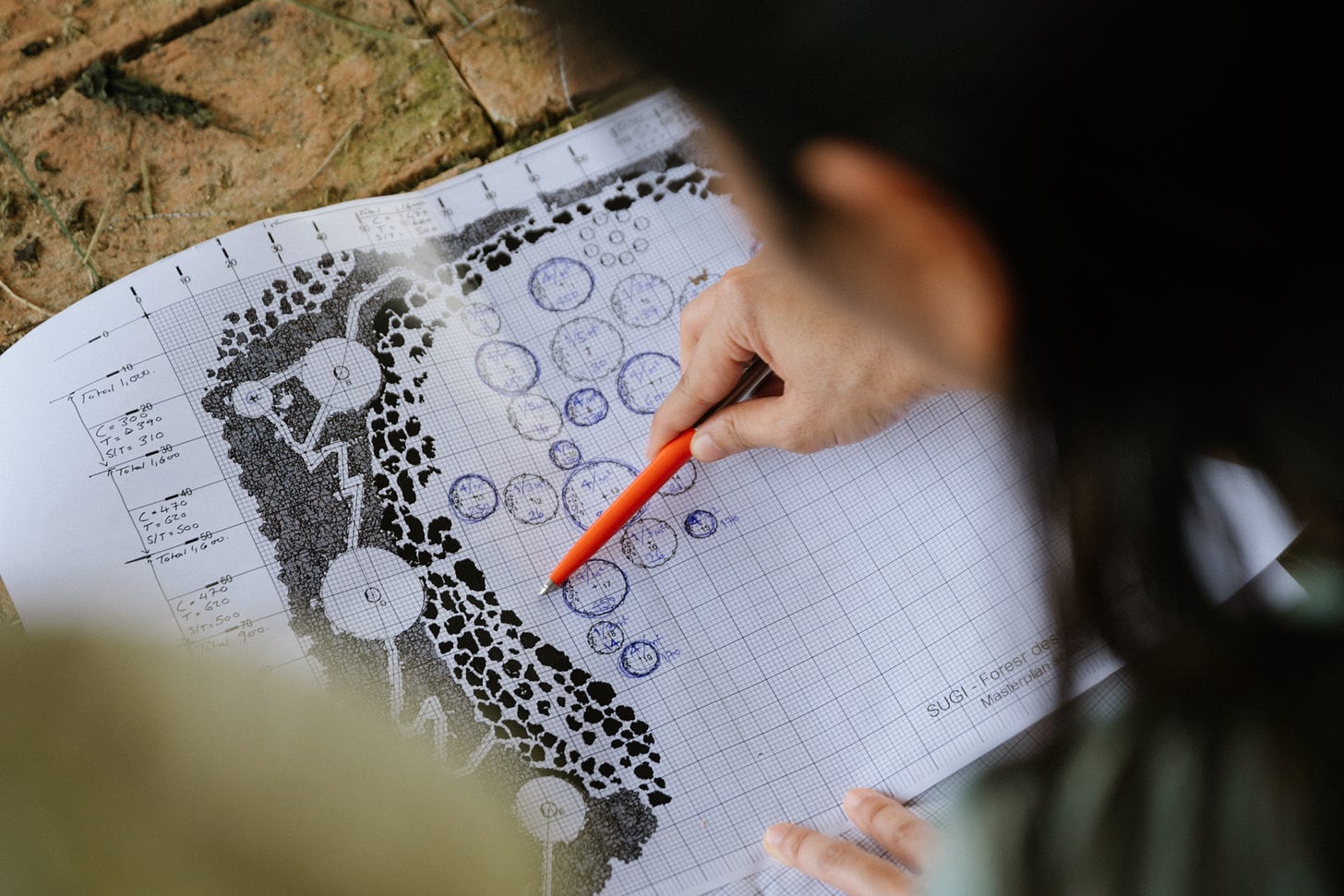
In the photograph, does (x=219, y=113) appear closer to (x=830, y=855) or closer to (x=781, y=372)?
(x=781, y=372)

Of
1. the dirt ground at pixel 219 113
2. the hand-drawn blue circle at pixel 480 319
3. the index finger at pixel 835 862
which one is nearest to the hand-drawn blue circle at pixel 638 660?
the index finger at pixel 835 862

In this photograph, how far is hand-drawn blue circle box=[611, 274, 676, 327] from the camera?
59 centimetres

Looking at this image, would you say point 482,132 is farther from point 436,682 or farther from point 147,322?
point 436,682

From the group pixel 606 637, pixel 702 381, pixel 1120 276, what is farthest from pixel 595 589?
pixel 1120 276

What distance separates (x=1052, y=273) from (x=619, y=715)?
36 centimetres

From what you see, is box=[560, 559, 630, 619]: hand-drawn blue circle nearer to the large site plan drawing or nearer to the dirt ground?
the large site plan drawing

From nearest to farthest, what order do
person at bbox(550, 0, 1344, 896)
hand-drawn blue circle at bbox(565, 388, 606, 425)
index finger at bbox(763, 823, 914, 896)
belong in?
1. person at bbox(550, 0, 1344, 896)
2. index finger at bbox(763, 823, 914, 896)
3. hand-drawn blue circle at bbox(565, 388, 606, 425)

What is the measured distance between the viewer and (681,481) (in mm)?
562

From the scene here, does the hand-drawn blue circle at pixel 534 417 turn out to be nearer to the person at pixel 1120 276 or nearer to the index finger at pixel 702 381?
the index finger at pixel 702 381

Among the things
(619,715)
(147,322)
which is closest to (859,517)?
(619,715)

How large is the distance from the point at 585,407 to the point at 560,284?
0.27 feet

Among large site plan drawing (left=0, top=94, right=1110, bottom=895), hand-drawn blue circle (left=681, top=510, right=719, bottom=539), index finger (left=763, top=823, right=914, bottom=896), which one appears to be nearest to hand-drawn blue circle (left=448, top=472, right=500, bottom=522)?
large site plan drawing (left=0, top=94, right=1110, bottom=895)

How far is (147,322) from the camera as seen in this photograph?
54cm

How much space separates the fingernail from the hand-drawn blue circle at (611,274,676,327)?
9cm
